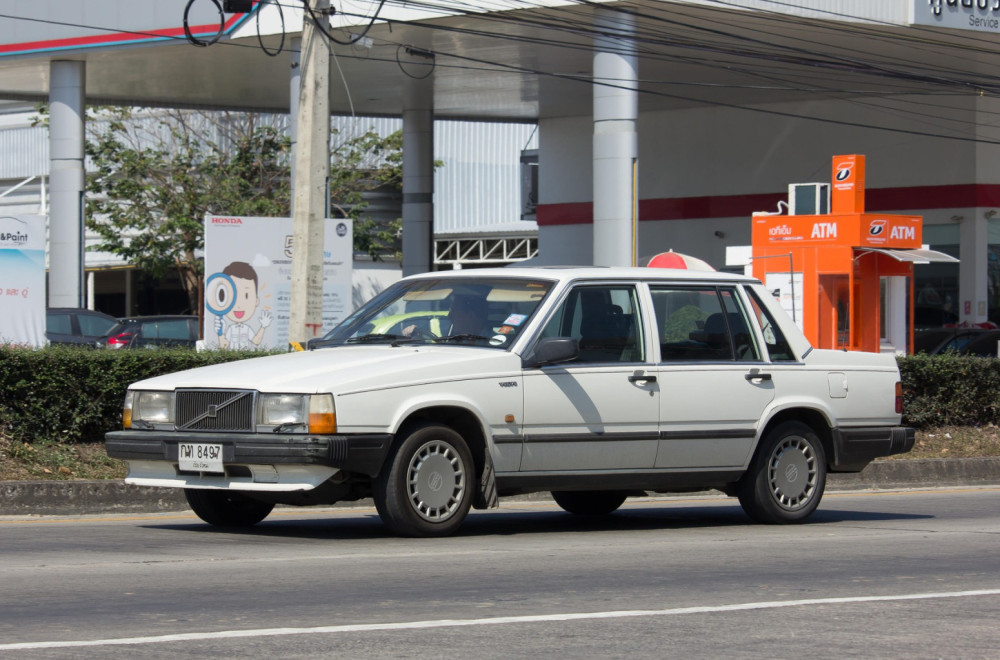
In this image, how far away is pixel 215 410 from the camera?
340 inches

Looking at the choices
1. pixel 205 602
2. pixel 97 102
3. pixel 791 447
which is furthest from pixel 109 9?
pixel 205 602

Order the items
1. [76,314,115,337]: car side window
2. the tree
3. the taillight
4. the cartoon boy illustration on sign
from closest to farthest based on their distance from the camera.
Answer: the cartoon boy illustration on sign, the taillight, [76,314,115,337]: car side window, the tree

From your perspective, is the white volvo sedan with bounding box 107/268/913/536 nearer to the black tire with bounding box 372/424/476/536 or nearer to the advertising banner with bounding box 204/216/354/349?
the black tire with bounding box 372/424/476/536

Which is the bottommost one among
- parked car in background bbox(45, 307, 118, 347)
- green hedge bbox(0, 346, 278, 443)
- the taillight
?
green hedge bbox(0, 346, 278, 443)

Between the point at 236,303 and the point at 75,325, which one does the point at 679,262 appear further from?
the point at 75,325

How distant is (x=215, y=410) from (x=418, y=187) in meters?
28.7

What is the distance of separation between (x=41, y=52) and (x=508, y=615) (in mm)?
24371

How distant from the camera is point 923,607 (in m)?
6.87

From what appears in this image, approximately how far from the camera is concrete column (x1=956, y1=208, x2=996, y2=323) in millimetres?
34094

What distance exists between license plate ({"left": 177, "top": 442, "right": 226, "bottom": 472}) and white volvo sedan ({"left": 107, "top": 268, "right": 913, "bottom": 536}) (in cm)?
1

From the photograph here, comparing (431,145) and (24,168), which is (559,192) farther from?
(24,168)

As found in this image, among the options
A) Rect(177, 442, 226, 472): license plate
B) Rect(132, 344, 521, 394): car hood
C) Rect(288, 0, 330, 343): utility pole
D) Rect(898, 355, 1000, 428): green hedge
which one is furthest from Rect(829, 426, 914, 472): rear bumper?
Rect(288, 0, 330, 343): utility pole

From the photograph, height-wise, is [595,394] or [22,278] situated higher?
[22,278]

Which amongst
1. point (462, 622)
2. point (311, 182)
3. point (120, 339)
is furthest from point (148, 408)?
point (120, 339)
